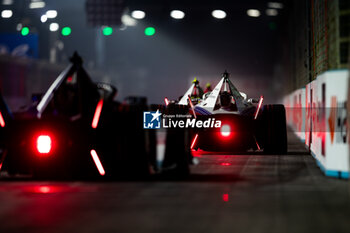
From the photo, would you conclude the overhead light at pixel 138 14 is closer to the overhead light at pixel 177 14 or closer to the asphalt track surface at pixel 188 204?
the overhead light at pixel 177 14

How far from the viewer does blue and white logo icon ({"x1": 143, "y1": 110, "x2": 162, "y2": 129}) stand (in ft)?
36.1

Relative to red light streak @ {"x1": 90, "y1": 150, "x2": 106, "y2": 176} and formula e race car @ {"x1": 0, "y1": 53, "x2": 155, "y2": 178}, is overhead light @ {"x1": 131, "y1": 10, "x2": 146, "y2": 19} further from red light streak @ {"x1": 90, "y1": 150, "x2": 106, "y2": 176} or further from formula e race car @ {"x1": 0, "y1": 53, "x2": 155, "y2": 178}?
red light streak @ {"x1": 90, "y1": 150, "x2": 106, "y2": 176}

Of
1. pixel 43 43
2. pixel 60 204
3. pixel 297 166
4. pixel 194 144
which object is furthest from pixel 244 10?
pixel 43 43

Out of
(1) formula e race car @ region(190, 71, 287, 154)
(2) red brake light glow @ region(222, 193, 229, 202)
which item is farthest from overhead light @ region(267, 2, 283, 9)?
(2) red brake light glow @ region(222, 193, 229, 202)

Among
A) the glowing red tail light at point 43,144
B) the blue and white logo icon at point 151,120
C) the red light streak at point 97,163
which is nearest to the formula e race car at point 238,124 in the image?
the blue and white logo icon at point 151,120

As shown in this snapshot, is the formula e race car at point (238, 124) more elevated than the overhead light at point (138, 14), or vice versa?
the overhead light at point (138, 14)

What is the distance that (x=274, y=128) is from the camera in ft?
51.9

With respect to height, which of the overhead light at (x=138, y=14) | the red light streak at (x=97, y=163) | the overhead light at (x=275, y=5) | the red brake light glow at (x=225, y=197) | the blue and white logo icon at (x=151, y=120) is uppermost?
the overhead light at (x=275, y=5)

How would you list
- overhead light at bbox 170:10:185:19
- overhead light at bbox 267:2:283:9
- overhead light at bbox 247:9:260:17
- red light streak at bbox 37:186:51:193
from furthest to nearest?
overhead light at bbox 247:9:260:17, overhead light at bbox 267:2:283:9, overhead light at bbox 170:10:185:19, red light streak at bbox 37:186:51:193

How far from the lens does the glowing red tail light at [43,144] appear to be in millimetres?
10383

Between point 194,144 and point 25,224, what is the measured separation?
10404mm

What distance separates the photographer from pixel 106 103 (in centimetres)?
1079

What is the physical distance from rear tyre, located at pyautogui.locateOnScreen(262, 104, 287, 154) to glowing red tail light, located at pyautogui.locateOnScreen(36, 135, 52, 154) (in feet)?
22.5

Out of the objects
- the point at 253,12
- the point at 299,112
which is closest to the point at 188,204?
the point at 299,112
